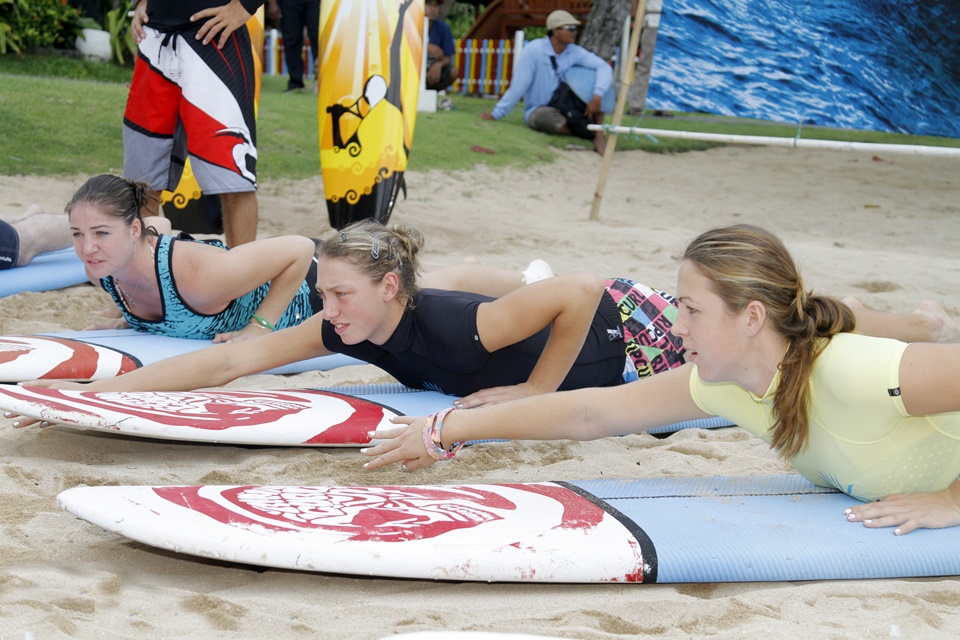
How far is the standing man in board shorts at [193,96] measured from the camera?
4.77 meters

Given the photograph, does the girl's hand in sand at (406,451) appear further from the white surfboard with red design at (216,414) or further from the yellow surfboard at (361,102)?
the yellow surfboard at (361,102)

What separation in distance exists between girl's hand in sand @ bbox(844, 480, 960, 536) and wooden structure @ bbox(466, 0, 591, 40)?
15.0m

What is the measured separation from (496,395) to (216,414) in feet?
2.75

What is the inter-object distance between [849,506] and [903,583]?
30 cm

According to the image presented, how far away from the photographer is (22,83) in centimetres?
905

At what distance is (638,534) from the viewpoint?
2.22 meters

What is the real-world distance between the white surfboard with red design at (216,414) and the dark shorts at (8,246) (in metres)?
2.24

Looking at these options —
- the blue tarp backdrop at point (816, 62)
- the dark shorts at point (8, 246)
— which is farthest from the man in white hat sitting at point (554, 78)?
the dark shorts at point (8, 246)

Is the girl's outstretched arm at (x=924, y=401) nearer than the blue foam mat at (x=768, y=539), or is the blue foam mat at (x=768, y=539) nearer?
the girl's outstretched arm at (x=924, y=401)

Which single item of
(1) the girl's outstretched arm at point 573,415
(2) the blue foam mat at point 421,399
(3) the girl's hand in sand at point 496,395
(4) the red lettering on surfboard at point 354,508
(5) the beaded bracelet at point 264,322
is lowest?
(2) the blue foam mat at point 421,399

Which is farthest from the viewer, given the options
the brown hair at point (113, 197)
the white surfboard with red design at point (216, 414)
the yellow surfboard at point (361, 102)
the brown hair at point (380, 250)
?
the yellow surfboard at point (361, 102)

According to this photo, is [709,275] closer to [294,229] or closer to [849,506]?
[849,506]

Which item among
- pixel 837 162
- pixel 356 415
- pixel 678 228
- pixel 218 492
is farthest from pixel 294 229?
pixel 837 162

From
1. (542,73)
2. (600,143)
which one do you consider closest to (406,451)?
(600,143)
